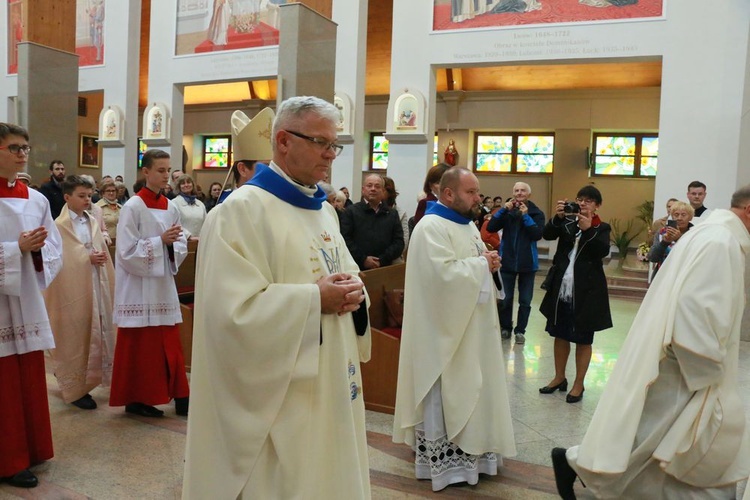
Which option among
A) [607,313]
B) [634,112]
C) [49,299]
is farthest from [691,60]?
[49,299]

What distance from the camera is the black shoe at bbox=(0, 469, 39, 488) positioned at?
11.5 ft

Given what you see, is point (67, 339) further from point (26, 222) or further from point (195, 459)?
point (195, 459)

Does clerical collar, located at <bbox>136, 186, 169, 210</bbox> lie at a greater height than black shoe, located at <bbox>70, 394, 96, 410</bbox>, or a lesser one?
greater

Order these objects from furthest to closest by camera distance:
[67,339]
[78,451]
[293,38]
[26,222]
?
[293,38]
[67,339]
[78,451]
[26,222]

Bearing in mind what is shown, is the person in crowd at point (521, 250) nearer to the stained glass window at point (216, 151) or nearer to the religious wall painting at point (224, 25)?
the religious wall painting at point (224, 25)

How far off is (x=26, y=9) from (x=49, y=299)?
26.1 feet

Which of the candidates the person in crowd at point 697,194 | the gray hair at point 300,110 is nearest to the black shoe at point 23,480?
the gray hair at point 300,110

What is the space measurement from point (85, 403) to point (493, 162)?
631 inches

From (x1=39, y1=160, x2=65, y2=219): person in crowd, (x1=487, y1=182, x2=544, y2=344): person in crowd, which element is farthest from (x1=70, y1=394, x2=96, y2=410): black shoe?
(x1=487, y1=182, x2=544, y2=344): person in crowd

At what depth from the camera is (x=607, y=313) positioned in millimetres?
5176

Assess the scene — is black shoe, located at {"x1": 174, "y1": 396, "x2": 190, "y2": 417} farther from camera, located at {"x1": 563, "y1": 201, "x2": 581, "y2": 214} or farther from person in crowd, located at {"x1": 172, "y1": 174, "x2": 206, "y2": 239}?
camera, located at {"x1": 563, "y1": 201, "x2": 581, "y2": 214}

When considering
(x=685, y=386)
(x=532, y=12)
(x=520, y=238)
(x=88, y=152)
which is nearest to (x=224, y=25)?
(x=532, y=12)

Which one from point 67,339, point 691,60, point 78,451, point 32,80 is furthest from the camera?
point 691,60

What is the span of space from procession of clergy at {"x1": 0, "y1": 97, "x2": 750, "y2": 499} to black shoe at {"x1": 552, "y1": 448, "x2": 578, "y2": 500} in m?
0.01
